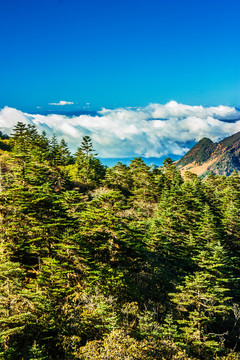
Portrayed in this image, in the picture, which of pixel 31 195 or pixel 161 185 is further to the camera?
pixel 161 185

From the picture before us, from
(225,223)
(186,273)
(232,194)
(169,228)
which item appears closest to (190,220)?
(225,223)

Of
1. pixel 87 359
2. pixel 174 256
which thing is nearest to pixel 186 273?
pixel 174 256

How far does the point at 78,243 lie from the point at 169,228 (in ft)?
65.4

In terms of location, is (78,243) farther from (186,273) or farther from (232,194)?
(232,194)

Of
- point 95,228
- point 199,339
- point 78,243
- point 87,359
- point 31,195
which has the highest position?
point 31,195

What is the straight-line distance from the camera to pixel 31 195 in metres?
21.6

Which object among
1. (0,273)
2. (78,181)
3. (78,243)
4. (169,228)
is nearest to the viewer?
(0,273)

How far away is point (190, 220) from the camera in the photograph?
45.8 meters

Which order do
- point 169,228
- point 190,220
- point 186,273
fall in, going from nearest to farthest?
point 186,273
point 169,228
point 190,220

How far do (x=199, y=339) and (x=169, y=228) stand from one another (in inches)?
652

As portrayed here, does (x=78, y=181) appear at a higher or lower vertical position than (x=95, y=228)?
higher

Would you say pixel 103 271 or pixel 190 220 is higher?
pixel 190 220

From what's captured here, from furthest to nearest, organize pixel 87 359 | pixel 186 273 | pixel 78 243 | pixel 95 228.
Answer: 1. pixel 186 273
2. pixel 95 228
3. pixel 78 243
4. pixel 87 359

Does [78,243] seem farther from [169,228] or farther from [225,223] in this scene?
[225,223]
